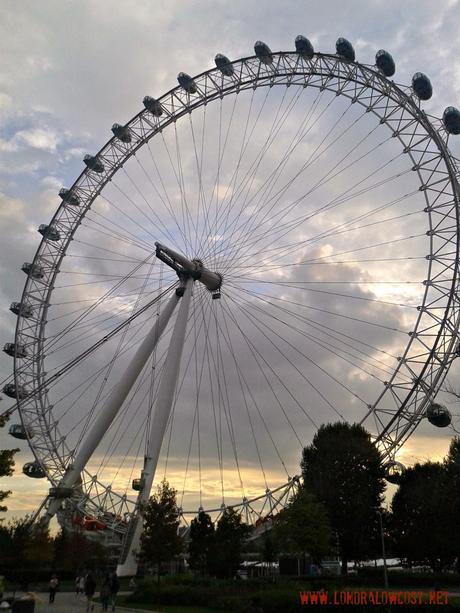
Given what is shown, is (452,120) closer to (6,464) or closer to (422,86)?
(422,86)

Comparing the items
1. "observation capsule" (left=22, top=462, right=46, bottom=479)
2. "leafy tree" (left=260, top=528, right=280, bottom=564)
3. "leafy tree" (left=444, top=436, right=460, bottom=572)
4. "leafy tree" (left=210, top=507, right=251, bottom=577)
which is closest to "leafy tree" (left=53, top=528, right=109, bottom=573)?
"observation capsule" (left=22, top=462, right=46, bottom=479)

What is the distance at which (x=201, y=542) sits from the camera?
41.0m

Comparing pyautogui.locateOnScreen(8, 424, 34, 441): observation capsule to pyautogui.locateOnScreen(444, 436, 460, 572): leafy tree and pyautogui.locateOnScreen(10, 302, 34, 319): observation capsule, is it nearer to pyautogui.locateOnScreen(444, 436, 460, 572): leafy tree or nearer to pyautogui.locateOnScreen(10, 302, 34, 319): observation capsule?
pyautogui.locateOnScreen(10, 302, 34, 319): observation capsule

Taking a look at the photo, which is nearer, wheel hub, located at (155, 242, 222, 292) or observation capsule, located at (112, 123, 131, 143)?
wheel hub, located at (155, 242, 222, 292)

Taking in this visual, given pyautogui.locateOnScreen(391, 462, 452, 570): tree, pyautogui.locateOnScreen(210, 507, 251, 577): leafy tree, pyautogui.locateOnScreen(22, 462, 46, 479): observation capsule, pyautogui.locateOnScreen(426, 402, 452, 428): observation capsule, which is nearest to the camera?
pyautogui.locateOnScreen(426, 402, 452, 428): observation capsule

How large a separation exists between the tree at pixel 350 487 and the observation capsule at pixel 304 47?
26.8m

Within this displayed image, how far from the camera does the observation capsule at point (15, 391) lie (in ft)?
160

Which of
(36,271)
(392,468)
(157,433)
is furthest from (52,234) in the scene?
(392,468)

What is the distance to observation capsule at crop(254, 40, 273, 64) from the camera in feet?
135

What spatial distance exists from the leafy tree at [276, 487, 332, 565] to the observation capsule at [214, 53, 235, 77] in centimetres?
3065

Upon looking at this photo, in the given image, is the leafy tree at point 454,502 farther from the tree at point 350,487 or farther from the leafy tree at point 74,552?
the leafy tree at point 74,552

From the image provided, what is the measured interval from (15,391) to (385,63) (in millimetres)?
37886

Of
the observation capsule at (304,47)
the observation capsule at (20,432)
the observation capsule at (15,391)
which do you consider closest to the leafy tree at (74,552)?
the observation capsule at (20,432)

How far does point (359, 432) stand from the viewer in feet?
153
